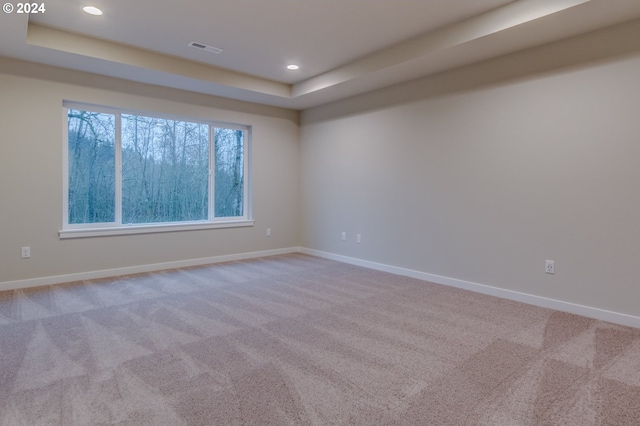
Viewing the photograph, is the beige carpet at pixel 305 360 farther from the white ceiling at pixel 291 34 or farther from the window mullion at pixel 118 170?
the white ceiling at pixel 291 34

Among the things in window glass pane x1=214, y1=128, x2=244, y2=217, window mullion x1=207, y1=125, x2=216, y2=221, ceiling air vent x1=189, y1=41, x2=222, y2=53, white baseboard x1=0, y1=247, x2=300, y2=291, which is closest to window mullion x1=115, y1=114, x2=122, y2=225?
white baseboard x1=0, y1=247, x2=300, y2=291

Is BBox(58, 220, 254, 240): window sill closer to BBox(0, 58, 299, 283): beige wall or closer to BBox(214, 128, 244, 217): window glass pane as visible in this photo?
BBox(0, 58, 299, 283): beige wall

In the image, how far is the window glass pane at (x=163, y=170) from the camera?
4.71m

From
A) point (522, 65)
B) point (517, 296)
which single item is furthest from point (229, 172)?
point (517, 296)

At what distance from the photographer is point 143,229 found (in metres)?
4.68

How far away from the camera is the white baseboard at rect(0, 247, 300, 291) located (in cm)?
387

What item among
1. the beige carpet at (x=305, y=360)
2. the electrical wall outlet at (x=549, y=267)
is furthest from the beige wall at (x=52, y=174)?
the electrical wall outlet at (x=549, y=267)

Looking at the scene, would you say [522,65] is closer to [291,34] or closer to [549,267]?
[549,267]

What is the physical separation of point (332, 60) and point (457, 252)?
2.68m

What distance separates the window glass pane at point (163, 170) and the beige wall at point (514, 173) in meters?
2.24

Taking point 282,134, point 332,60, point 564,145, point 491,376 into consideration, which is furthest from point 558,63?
point 282,134

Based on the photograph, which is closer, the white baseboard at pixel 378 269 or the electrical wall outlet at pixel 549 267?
the white baseboard at pixel 378 269

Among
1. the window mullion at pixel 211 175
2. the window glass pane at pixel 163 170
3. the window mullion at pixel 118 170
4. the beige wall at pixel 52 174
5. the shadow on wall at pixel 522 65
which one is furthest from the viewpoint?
the window mullion at pixel 211 175

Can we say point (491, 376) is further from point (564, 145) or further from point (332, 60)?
point (332, 60)
